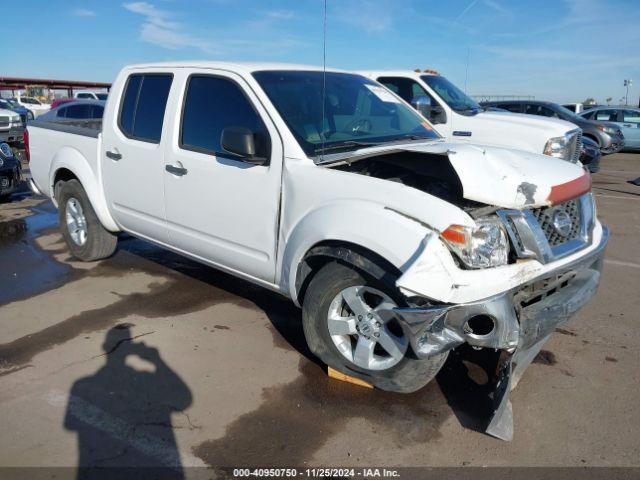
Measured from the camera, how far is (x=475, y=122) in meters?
8.36

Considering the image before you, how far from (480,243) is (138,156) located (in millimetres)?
3038

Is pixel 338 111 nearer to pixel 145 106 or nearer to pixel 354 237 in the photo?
pixel 354 237

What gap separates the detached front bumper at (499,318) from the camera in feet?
8.78

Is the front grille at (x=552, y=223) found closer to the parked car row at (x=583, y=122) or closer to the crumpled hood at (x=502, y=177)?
the crumpled hood at (x=502, y=177)

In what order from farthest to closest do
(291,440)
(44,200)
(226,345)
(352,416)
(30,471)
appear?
1. (44,200)
2. (226,345)
3. (352,416)
4. (291,440)
5. (30,471)

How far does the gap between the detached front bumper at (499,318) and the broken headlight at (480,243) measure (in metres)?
0.19

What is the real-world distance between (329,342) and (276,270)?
64cm

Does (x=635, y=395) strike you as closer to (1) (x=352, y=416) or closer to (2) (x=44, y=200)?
(1) (x=352, y=416)

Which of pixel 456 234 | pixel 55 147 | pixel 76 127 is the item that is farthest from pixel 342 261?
pixel 55 147

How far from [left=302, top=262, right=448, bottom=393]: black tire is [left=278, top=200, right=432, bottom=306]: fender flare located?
114 mm

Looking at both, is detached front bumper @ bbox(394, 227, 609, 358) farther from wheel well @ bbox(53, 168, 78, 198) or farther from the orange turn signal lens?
wheel well @ bbox(53, 168, 78, 198)

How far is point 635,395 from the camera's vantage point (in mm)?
3289

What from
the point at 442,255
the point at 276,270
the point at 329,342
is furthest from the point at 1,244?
the point at 442,255

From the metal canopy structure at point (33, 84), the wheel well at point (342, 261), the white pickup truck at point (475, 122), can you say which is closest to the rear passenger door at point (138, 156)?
the wheel well at point (342, 261)
